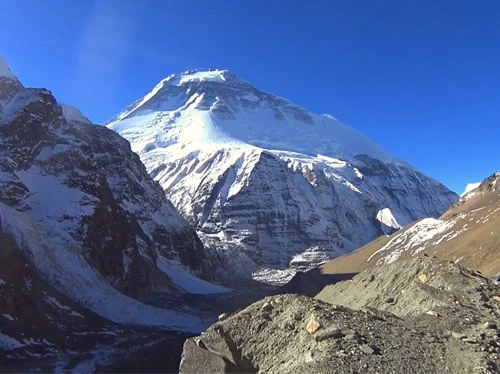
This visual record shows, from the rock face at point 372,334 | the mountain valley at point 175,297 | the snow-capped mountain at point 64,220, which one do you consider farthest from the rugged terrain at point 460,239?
the rock face at point 372,334

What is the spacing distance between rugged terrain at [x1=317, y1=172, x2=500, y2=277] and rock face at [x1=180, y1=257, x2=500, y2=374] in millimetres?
69232

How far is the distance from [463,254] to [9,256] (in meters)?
86.2

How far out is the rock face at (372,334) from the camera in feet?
42.8

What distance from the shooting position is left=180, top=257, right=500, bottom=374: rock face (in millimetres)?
13039

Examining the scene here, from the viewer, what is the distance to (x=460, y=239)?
13400 cm

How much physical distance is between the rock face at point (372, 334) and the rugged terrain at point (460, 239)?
69232 mm

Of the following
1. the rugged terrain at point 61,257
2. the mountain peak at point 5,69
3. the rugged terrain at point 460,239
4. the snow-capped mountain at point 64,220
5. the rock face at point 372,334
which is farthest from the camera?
the mountain peak at point 5,69

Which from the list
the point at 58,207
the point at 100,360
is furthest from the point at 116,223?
the point at 100,360

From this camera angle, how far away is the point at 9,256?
339 ft

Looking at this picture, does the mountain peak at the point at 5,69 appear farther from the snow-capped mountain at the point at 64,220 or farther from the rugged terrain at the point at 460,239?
the rugged terrain at the point at 460,239

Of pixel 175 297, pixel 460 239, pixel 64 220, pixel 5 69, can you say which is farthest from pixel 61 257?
pixel 460 239

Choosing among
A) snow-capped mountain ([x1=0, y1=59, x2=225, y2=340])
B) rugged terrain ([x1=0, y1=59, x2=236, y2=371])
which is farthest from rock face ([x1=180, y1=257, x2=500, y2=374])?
snow-capped mountain ([x1=0, y1=59, x2=225, y2=340])

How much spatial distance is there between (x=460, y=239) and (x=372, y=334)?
12878cm

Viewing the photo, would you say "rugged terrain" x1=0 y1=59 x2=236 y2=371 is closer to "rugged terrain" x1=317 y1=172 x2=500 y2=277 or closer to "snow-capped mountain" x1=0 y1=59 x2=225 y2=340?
"snow-capped mountain" x1=0 y1=59 x2=225 y2=340
